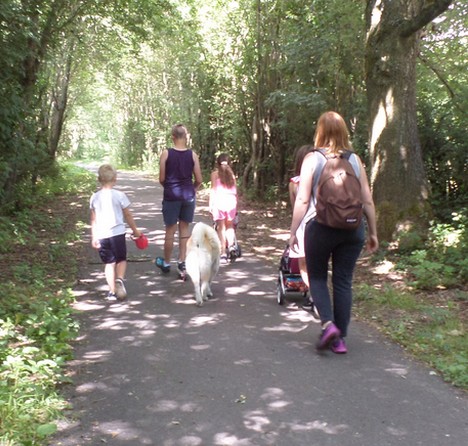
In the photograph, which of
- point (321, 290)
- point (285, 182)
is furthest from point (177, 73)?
point (321, 290)

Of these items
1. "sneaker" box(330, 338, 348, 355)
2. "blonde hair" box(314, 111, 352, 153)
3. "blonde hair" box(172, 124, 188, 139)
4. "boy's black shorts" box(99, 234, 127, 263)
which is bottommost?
"sneaker" box(330, 338, 348, 355)

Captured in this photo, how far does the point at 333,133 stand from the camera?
4668 mm

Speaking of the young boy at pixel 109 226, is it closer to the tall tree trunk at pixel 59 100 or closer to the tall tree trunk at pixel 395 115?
the tall tree trunk at pixel 395 115

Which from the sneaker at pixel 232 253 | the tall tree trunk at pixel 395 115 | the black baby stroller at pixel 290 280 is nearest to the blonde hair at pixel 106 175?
the black baby stroller at pixel 290 280

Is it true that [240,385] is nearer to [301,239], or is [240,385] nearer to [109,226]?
[301,239]

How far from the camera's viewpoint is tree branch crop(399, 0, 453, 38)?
7.50m

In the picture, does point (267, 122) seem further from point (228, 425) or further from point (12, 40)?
point (228, 425)

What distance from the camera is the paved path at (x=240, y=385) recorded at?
3373 mm

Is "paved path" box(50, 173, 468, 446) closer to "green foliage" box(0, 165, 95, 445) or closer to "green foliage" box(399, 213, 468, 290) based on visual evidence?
"green foliage" box(0, 165, 95, 445)

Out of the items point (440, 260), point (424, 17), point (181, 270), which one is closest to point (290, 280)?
point (181, 270)

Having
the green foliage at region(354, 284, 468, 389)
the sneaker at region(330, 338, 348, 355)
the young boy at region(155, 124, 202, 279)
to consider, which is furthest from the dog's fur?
the sneaker at region(330, 338, 348, 355)

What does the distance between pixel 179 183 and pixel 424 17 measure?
172 inches

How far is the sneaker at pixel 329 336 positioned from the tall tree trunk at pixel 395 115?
4337 millimetres

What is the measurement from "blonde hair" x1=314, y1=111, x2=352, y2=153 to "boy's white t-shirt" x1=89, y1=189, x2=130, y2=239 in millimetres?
2923
